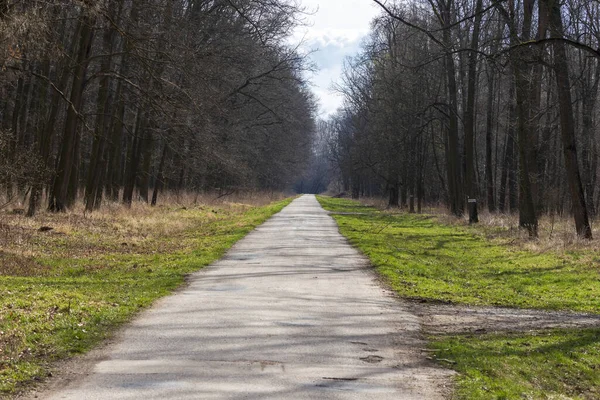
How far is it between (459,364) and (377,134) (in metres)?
45.5

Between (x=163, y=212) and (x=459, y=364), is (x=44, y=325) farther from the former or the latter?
(x=163, y=212)

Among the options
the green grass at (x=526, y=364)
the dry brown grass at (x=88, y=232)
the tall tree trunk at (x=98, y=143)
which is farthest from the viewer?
the tall tree trunk at (x=98, y=143)

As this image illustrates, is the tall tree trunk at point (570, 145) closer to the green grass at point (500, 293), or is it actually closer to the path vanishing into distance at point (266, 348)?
the green grass at point (500, 293)

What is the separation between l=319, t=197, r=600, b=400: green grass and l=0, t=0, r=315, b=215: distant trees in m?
6.48

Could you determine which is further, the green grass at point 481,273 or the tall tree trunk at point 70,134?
the tall tree trunk at point 70,134

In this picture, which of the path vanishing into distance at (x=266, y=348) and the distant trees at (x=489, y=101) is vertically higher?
the distant trees at (x=489, y=101)

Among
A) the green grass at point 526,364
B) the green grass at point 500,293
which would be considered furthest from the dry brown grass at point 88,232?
the green grass at point 526,364

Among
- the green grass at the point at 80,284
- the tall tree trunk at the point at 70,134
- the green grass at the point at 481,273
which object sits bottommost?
the green grass at the point at 80,284

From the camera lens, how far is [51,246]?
53.6 feet

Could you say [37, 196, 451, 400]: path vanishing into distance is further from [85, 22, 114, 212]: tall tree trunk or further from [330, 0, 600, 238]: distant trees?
[85, 22, 114, 212]: tall tree trunk

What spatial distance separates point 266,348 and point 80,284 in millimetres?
5244

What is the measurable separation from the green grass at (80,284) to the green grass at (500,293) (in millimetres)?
3787

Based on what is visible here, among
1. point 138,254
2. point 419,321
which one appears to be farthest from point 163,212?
point 419,321

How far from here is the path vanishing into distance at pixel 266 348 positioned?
5.93 metres
